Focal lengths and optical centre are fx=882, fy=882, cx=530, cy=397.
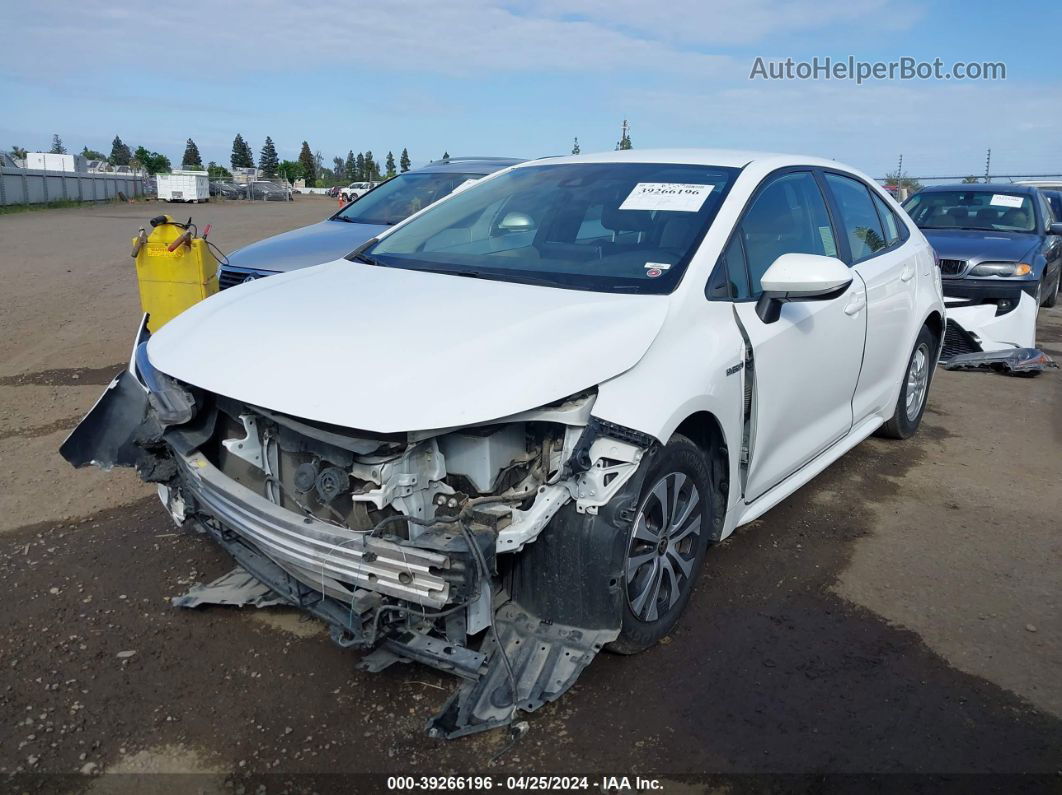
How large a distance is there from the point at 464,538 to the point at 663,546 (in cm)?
90

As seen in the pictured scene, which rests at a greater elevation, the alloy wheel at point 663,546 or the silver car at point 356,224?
the silver car at point 356,224

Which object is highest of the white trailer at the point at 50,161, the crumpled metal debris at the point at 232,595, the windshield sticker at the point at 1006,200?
the white trailer at the point at 50,161

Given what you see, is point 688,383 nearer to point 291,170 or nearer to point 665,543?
point 665,543

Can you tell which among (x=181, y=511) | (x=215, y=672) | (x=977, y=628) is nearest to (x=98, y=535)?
(x=181, y=511)

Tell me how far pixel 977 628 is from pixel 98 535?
154 inches

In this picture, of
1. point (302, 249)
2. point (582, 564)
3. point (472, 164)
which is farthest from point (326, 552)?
point (472, 164)

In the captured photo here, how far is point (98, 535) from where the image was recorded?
421 cm

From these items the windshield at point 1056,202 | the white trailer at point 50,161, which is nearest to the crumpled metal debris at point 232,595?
the windshield at point 1056,202

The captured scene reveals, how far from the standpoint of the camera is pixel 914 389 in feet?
18.9

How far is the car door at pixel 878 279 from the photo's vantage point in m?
4.63

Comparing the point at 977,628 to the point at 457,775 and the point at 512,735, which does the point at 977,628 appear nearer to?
the point at 512,735

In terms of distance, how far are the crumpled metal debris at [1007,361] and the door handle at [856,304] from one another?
451cm

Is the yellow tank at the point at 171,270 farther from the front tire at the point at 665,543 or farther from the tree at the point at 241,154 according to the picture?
the tree at the point at 241,154

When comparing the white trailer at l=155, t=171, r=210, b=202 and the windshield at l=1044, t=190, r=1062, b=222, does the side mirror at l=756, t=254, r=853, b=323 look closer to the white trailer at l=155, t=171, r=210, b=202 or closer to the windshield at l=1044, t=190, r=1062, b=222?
the windshield at l=1044, t=190, r=1062, b=222
